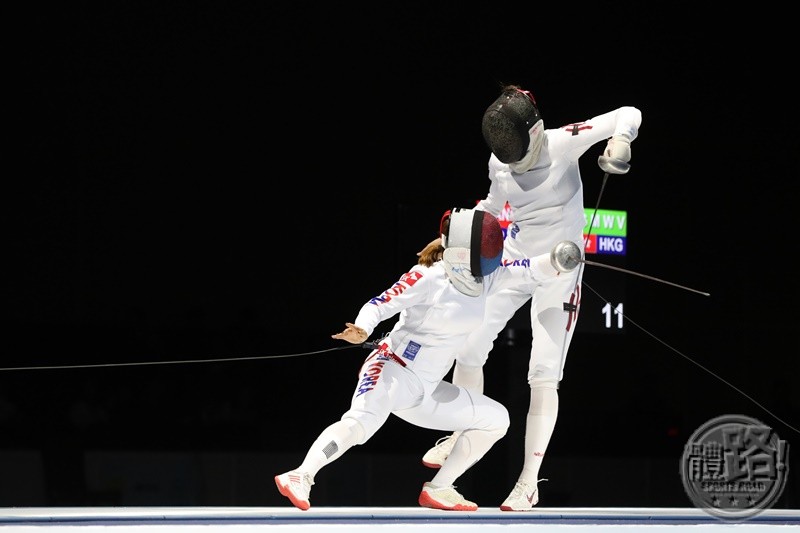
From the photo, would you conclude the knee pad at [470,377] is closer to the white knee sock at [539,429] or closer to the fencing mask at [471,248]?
the white knee sock at [539,429]

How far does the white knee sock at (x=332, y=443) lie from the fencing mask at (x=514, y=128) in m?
1.18

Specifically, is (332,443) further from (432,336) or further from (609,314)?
(609,314)

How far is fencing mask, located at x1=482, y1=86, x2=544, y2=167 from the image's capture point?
147 inches

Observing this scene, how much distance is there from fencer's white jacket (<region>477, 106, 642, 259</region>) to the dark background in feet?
8.19

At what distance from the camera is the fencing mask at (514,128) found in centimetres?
374

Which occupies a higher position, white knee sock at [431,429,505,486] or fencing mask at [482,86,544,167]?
fencing mask at [482,86,544,167]

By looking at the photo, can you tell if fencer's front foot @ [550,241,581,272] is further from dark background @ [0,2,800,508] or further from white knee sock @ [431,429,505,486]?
dark background @ [0,2,800,508]

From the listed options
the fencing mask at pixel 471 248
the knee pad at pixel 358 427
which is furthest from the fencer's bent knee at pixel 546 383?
the knee pad at pixel 358 427

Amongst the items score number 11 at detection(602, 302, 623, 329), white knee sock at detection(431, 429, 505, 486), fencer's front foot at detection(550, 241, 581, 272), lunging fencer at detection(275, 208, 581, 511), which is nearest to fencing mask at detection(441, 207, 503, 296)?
lunging fencer at detection(275, 208, 581, 511)

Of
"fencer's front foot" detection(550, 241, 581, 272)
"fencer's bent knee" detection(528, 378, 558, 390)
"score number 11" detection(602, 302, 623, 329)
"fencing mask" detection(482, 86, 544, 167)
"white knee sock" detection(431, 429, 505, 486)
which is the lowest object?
"white knee sock" detection(431, 429, 505, 486)

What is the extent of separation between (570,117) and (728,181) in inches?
64.2

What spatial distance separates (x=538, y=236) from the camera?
3.93 m

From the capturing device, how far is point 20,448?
6.84 metres

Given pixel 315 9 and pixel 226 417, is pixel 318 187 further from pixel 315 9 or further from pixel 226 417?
pixel 226 417
